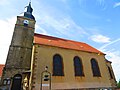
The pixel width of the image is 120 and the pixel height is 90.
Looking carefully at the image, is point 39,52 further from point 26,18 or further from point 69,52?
point 26,18

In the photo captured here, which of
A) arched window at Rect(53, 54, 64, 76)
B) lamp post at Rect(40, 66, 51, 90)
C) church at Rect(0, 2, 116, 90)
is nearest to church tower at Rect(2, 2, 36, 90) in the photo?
church at Rect(0, 2, 116, 90)

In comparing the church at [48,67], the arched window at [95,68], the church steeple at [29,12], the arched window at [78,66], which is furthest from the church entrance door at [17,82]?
the church steeple at [29,12]

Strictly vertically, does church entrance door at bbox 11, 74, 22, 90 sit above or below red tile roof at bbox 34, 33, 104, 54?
below

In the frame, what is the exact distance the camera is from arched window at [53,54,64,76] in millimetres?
12173

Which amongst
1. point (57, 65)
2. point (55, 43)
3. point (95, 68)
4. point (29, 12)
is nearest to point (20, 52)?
point (55, 43)

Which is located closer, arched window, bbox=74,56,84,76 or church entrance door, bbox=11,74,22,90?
church entrance door, bbox=11,74,22,90

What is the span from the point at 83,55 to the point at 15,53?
972 centimetres

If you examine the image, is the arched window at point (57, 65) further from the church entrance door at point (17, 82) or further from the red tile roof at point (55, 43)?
the church entrance door at point (17, 82)

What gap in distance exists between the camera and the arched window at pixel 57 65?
12.2 metres

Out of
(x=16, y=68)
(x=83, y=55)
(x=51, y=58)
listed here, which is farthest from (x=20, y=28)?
(x=83, y=55)

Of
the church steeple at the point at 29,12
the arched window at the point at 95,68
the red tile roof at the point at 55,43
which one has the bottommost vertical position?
the arched window at the point at 95,68

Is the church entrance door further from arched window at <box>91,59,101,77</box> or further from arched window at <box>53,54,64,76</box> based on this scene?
arched window at <box>91,59,101,77</box>

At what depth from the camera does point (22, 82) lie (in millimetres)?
12664

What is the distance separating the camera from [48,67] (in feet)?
38.8
